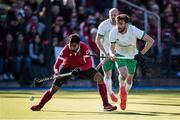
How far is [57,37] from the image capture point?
80.8 ft

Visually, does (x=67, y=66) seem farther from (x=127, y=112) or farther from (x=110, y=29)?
(x=110, y=29)

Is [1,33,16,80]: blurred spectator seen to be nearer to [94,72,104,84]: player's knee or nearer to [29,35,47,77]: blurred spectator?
[29,35,47,77]: blurred spectator

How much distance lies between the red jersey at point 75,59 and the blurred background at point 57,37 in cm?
802

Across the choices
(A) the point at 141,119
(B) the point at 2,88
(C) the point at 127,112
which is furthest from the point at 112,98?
(B) the point at 2,88

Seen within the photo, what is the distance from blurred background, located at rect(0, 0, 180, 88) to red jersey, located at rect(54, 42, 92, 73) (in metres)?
8.02

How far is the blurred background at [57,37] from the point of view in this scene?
2358cm

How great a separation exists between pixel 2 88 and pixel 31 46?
1730 mm

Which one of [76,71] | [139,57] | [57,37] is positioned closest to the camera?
[76,71]

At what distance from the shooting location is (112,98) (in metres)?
17.3

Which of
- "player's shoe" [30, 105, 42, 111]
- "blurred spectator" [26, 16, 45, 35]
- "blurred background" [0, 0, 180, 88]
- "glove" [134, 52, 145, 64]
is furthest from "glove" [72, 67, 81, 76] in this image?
"blurred spectator" [26, 16, 45, 35]

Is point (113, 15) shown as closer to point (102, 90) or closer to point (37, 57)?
point (102, 90)

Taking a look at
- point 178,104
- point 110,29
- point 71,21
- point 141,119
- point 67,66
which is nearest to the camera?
point 141,119

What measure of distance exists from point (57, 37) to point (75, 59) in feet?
31.4

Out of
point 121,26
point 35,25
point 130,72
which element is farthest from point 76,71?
point 35,25
